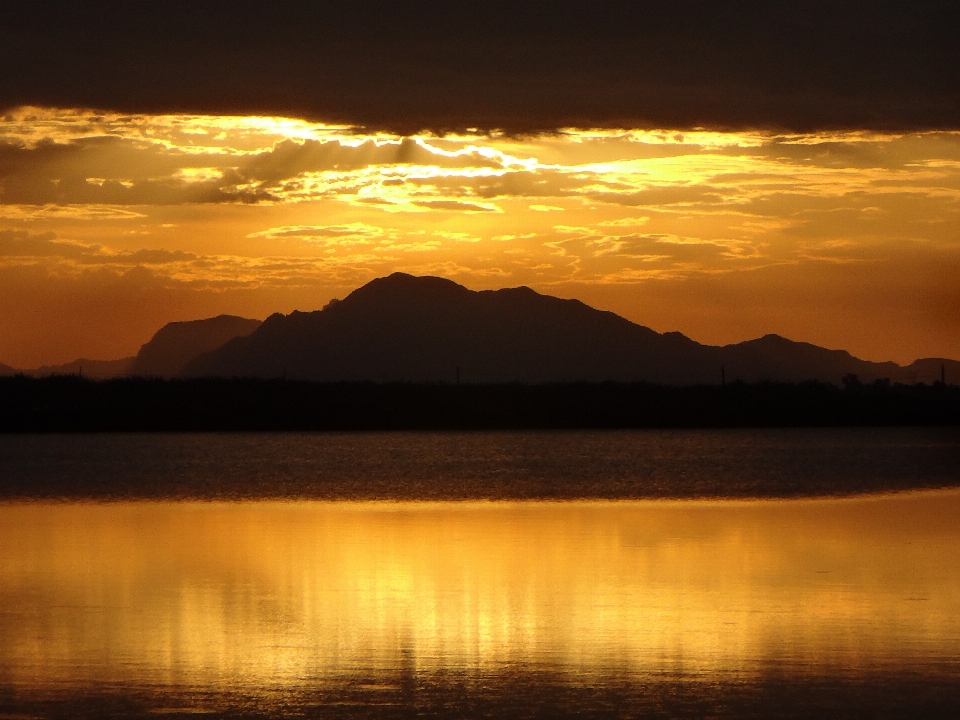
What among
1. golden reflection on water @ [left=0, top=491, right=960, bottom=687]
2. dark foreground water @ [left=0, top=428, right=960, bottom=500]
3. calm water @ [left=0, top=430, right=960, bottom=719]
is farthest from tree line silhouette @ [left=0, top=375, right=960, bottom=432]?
golden reflection on water @ [left=0, top=491, right=960, bottom=687]

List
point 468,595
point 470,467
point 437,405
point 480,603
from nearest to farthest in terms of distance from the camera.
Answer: point 480,603 < point 468,595 < point 470,467 < point 437,405

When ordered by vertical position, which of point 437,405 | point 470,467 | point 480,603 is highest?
point 437,405

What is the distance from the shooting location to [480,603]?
14.5 metres

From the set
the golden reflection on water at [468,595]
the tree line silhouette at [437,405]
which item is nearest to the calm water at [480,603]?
the golden reflection on water at [468,595]

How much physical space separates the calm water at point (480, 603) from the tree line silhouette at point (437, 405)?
173 feet

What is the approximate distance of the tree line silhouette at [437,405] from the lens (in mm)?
83062

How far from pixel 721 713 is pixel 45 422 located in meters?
73.6

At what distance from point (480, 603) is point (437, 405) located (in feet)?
248

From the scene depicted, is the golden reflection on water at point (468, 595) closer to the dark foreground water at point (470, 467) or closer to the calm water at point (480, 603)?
the calm water at point (480, 603)

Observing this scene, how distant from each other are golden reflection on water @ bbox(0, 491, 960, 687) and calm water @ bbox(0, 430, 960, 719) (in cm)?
5

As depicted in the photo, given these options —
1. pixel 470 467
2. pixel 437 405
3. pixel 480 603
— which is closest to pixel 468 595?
pixel 480 603

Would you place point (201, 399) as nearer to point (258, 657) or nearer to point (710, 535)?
point (710, 535)

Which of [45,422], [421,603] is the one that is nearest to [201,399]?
[45,422]

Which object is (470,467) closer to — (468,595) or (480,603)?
(468,595)
